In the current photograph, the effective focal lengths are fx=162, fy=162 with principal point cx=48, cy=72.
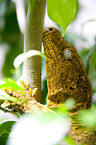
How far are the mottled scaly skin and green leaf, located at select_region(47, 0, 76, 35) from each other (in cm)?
8

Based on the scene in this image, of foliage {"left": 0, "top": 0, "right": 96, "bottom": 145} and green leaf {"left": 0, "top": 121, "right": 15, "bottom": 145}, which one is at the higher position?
foliage {"left": 0, "top": 0, "right": 96, "bottom": 145}

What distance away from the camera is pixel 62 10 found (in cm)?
31

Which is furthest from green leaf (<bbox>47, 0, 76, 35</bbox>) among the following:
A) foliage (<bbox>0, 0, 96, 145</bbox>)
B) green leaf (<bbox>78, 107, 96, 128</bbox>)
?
green leaf (<bbox>78, 107, 96, 128</bbox>)

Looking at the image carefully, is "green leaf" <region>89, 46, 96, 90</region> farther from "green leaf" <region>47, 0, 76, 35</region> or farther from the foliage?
"green leaf" <region>47, 0, 76, 35</region>

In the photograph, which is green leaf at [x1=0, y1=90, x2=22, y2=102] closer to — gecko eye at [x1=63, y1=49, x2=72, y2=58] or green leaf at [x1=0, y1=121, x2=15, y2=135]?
green leaf at [x1=0, y1=121, x2=15, y2=135]

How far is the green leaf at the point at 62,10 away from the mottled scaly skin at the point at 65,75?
81 mm

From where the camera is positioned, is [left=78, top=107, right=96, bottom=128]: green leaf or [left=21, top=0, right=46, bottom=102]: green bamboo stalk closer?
[left=78, top=107, right=96, bottom=128]: green leaf

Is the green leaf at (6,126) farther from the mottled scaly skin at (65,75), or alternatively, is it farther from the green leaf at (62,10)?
the green leaf at (62,10)

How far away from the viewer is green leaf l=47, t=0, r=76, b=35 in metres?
0.31

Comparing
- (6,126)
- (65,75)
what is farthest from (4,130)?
(65,75)

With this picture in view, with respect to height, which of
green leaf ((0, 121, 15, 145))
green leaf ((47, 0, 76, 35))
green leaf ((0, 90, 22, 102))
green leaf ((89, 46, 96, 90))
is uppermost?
green leaf ((47, 0, 76, 35))

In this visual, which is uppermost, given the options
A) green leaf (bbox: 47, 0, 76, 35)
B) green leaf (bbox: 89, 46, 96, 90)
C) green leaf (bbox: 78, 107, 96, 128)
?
green leaf (bbox: 47, 0, 76, 35)

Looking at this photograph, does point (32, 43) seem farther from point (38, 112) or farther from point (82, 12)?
point (82, 12)

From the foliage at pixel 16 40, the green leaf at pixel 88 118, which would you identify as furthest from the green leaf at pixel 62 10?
the green leaf at pixel 88 118
